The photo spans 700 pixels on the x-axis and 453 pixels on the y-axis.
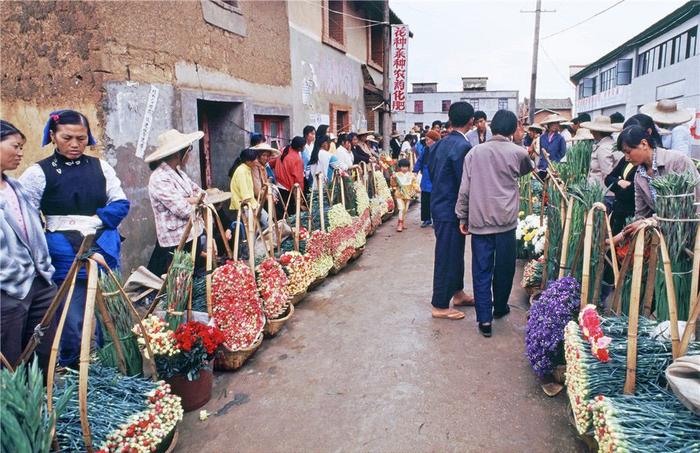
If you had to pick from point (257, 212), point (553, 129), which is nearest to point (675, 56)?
point (553, 129)

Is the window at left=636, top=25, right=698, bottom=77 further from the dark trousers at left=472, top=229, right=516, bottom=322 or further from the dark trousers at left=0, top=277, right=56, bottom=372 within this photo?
the dark trousers at left=0, top=277, right=56, bottom=372

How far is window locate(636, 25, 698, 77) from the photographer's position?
66.0ft

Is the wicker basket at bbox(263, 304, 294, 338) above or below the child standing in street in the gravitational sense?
below

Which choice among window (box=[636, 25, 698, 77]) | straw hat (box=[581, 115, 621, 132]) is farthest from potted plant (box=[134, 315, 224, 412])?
window (box=[636, 25, 698, 77])

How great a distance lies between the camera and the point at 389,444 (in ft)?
8.69

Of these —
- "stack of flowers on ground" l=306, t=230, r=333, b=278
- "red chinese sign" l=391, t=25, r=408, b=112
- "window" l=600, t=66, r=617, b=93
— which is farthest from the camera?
"window" l=600, t=66, r=617, b=93

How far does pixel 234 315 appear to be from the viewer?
3494mm

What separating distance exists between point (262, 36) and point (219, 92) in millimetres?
1830

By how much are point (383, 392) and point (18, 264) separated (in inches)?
87.6

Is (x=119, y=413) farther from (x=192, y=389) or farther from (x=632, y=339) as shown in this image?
(x=632, y=339)

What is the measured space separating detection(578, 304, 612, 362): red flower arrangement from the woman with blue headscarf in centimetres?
292

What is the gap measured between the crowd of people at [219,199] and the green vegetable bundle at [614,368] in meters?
0.68

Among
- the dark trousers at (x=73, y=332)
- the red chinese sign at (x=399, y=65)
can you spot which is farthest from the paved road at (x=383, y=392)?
the red chinese sign at (x=399, y=65)

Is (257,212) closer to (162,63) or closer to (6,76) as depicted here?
(162,63)
